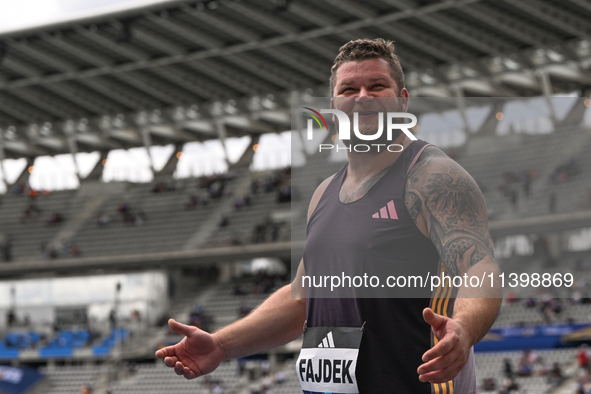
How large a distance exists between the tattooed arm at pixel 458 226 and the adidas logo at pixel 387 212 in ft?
0.13

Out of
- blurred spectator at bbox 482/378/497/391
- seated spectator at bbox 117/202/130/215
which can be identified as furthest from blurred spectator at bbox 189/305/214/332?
blurred spectator at bbox 482/378/497/391

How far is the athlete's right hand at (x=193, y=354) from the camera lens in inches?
89.1

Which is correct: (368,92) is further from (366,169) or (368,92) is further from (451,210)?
(451,210)

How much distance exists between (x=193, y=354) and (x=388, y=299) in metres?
0.61

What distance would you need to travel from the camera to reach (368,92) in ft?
6.95

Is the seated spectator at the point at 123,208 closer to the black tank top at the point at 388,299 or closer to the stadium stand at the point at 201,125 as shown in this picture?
the stadium stand at the point at 201,125

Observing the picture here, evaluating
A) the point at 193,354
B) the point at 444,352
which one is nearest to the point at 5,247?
the point at 193,354

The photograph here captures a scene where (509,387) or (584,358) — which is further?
(584,358)

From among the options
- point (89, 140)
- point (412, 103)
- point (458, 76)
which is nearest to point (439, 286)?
point (412, 103)

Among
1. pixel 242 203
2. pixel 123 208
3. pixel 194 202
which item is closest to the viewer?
pixel 242 203

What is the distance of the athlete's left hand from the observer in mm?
1623

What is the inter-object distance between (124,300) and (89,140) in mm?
12192

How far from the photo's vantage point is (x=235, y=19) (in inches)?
1038

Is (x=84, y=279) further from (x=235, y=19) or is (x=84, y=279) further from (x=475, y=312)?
(x=475, y=312)
